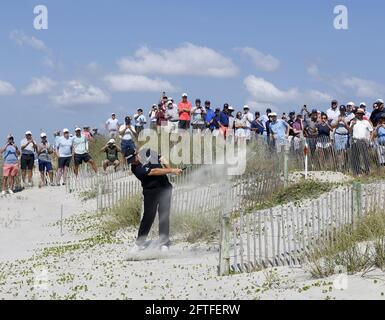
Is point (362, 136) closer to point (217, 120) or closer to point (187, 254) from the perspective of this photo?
point (217, 120)

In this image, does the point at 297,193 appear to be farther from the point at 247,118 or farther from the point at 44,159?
the point at 44,159

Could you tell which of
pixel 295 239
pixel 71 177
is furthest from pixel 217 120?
pixel 295 239

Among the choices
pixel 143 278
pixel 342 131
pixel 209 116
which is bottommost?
pixel 143 278

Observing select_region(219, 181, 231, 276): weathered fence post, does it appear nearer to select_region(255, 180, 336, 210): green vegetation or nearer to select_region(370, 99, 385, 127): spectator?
select_region(255, 180, 336, 210): green vegetation

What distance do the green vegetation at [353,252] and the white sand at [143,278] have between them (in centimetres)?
19

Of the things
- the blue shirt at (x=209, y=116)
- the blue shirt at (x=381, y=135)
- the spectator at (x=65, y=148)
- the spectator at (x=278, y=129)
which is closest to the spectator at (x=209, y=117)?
the blue shirt at (x=209, y=116)

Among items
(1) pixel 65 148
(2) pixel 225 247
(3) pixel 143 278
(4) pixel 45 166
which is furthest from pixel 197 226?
(4) pixel 45 166

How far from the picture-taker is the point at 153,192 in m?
12.6

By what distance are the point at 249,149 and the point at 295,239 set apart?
9.69m

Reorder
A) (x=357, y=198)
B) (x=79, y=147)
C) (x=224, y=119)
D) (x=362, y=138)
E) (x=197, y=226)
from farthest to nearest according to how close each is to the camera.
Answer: (x=79, y=147) → (x=224, y=119) → (x=362, y=138) → (x=197, y=226) → (x=357, y=198)

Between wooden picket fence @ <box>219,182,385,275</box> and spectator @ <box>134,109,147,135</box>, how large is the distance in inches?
486

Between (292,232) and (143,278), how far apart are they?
249 cm

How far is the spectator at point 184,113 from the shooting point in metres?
21.8

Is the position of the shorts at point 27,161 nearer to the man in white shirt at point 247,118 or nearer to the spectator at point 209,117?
the spectator at point 209,117
